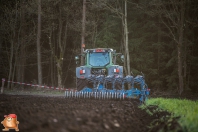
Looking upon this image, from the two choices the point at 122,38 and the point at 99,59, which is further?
the point at 122,38

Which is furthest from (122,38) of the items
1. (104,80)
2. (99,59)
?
(104,80)

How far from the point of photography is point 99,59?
15352mm

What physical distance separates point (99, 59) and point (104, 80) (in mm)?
2336

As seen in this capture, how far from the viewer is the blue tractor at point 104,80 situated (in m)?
12.5

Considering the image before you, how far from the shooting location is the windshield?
1526cm

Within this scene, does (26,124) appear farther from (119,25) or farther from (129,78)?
(119,25)

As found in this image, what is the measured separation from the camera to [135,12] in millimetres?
30016

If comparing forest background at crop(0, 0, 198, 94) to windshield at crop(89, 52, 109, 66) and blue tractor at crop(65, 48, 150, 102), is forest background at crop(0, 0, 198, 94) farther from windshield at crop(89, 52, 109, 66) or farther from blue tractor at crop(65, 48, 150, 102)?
blue tractor at crop(65, 48, 150, 102)

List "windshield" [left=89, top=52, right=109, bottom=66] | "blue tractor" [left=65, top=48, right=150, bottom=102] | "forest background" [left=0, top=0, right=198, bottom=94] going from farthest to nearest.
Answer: "forest background" [left=0, top=0, right=198, bottom=94] → "windshield" [left=89, top=52, right=109, bottom=66] → "blue tractor" [left=65, top=48, right=150, bottom=102]

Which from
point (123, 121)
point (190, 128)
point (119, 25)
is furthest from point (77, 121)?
point (119, 25)

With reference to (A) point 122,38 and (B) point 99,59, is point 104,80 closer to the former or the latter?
(B) point 99,59

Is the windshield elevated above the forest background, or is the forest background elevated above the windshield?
the forest background

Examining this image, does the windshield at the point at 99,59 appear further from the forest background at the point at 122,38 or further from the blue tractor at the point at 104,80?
the forest background at the point at 122,38

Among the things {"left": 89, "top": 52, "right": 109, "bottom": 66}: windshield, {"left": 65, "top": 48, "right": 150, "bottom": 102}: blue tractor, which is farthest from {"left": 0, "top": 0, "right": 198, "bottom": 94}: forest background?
{"left": 65, "top": 48, "right": 150, "bottom": 102}: blue tractor
